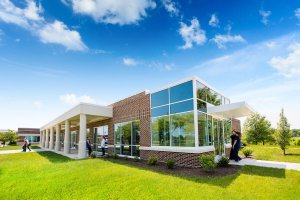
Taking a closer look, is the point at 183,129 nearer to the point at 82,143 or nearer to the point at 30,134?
the point at 82,143

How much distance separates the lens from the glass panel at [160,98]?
12.7 metres

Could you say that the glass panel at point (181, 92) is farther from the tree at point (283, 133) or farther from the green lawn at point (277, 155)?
the tree at point (283, 133)

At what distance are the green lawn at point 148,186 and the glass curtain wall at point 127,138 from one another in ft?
18.6

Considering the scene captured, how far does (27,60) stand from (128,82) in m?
7.83

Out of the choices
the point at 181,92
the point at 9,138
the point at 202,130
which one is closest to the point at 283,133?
the point at 202,130

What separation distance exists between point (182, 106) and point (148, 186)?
18.1 ft

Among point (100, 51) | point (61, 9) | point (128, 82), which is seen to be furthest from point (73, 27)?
point (128, 82)

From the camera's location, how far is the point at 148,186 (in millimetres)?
7328

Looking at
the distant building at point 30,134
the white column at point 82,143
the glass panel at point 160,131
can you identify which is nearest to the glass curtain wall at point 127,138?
the glass panel at point 160,131

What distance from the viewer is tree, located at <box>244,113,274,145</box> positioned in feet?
104

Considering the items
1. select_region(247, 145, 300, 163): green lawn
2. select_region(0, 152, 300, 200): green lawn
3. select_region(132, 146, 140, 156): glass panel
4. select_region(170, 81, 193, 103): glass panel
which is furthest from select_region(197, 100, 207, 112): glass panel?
select_region(132, 146, 140, 156): glass panel

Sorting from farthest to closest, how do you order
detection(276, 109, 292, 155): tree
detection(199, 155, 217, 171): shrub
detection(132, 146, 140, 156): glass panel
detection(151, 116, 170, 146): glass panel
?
detection(276, 109, 292, 155): tree → detection(132, 146, 140, 156): glass panel → detection(151, 116, 170, 146): glass panel → detection(199, 155, 217, 171): shrub

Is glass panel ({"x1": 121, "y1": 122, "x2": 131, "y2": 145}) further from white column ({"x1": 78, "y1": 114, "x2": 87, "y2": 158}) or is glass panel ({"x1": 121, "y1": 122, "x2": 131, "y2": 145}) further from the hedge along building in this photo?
white column ({"x1": 78, "y1": 114, "x2": 87, "y2": 158})

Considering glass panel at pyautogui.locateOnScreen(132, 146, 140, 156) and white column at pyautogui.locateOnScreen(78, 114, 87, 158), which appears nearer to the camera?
glass panel at pyautogui.locateOnScreen(132, 146, 140, 156)
